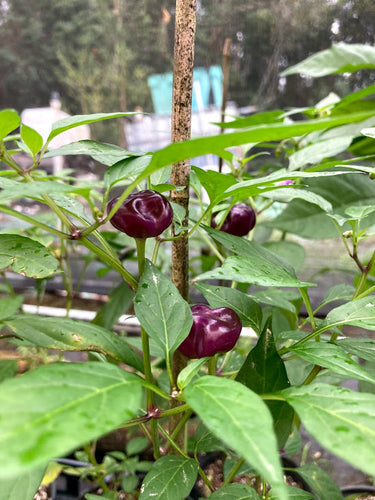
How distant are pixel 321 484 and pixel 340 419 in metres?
0.31

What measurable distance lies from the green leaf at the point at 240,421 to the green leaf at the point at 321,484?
30cm

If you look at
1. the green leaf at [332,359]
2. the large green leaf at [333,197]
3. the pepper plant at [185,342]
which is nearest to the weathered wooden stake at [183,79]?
the pepper plant at [185,342]

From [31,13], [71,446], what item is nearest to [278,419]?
[71,446]

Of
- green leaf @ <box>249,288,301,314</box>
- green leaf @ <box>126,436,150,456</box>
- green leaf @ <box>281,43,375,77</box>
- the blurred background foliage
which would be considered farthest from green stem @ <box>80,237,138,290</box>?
the blurred background foliage

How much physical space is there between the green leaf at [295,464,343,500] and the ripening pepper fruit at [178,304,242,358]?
253 mm

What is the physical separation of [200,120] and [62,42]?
423mm

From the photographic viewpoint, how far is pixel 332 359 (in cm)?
22

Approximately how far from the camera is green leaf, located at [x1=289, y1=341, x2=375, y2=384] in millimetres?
207

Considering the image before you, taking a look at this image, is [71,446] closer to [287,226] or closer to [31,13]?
[287,226]

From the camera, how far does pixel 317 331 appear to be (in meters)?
0.26

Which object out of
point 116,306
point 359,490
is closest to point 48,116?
point 116,306

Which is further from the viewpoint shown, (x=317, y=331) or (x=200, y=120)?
(x=200, y=120)

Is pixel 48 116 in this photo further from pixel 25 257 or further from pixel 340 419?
pixel 340 419

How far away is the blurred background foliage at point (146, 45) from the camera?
0.87 m
